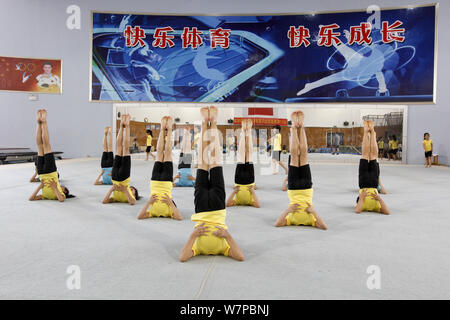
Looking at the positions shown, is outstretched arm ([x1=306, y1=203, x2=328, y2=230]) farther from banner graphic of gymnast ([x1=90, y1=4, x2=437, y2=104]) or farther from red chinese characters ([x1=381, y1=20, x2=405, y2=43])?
red chinese characters ([x1=381, y1=20, x2=405, y2=43])

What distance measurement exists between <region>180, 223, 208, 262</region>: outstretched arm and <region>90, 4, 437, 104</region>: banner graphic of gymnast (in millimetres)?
12000

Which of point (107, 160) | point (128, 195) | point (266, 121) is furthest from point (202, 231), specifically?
point (266, 121)

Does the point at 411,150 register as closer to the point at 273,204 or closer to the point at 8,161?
the point at 273,204

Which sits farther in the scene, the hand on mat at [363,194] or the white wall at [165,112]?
the white wall at [165,112]

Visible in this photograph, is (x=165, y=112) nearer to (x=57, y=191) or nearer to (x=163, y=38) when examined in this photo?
(x=163, y=38)

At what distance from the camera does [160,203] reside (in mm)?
4207

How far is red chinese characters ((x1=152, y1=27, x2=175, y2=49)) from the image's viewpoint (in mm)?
14250

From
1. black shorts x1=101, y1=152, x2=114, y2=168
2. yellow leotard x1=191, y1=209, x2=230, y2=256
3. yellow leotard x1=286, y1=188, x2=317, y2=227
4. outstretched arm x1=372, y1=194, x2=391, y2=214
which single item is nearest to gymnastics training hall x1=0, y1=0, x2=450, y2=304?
black shorts x1=101, y1=152, x2=114, y2=168

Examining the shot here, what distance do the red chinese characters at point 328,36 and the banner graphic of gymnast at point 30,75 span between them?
11.6 metres

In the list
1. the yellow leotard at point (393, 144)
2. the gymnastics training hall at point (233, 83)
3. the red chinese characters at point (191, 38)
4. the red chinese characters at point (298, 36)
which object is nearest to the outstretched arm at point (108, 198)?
the gymnastics training hall at point (233, 83)

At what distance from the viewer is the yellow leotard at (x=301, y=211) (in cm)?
377

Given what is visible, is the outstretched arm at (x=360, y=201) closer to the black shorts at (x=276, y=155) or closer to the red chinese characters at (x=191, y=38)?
the black shorts at (x=276, y=155)
